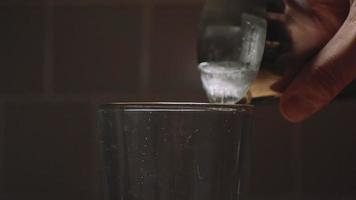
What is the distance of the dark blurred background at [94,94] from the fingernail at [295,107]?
376 mm

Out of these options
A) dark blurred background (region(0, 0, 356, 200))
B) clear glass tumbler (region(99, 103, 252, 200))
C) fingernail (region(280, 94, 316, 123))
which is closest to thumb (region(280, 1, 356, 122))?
fingernail (region(280, 94, 316, 123))

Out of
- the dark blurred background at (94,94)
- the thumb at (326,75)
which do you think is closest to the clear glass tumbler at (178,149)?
the thumb at (326,75)

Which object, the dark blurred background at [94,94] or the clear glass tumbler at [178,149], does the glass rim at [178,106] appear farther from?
the dark blurred background at [94,94]

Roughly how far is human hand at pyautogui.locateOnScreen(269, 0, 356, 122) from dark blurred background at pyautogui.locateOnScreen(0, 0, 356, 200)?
37cm

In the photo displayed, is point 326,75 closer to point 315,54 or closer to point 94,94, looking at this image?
point 315,54

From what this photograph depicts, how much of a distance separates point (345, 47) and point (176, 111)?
0.55 ft

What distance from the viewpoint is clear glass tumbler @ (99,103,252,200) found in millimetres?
371

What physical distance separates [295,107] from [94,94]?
492 millimetres

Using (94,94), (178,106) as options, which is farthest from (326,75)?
(94,94)

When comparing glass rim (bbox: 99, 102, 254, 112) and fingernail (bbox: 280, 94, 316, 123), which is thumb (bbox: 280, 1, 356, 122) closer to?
fingernail (bbox: 280, 94, 316, 123)

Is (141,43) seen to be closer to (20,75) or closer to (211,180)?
(20,75)

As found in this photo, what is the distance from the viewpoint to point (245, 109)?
1.26ft

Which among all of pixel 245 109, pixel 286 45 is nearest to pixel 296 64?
pixel 286 45

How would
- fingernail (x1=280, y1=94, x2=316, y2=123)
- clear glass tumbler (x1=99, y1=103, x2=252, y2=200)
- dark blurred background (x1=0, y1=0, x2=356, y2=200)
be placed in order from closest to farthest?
1. clear glass tumbler (x1=99, y1=103, x2=252, y2=200)
2. fingernail (x1=280, y1=94, x2=316, y2=123)
3. dark blurred background (x1=0, y1=0, x2=356, y2=200)
